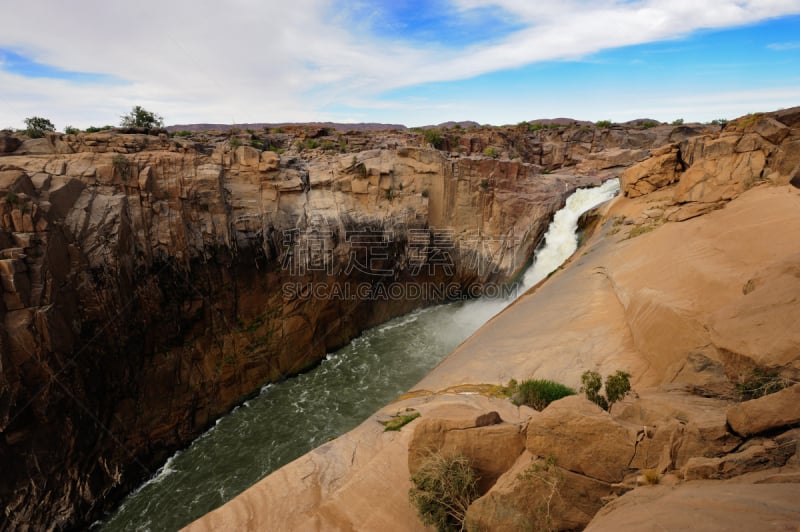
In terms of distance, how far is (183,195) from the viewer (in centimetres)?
1493

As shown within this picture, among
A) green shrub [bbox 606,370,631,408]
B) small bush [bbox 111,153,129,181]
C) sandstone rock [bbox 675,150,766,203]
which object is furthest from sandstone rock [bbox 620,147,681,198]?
small bush [bbox 111,153,129,181]

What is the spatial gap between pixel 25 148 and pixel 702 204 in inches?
936

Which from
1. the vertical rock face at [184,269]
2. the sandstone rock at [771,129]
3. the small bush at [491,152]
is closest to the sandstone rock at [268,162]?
the vertical rock face at [184,269]

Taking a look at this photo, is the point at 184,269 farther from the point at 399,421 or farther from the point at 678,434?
the point at 678,434

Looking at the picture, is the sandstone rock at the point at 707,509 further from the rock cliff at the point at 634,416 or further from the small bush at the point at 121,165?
the small bush at the point at 121,165

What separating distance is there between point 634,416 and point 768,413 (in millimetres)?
1488

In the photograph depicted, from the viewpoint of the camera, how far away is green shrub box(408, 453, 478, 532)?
451cm

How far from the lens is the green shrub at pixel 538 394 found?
7031 millimetres

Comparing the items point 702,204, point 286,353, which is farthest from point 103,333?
point 702,204

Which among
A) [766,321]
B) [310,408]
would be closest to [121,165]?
[310,408]

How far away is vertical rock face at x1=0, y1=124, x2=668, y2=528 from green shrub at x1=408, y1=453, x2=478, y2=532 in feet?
37.5

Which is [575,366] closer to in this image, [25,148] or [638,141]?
[25,148]

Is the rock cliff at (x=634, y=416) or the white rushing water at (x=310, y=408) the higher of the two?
the rock cliff at (x=634, y=416)

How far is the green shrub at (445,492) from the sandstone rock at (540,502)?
34 cm
